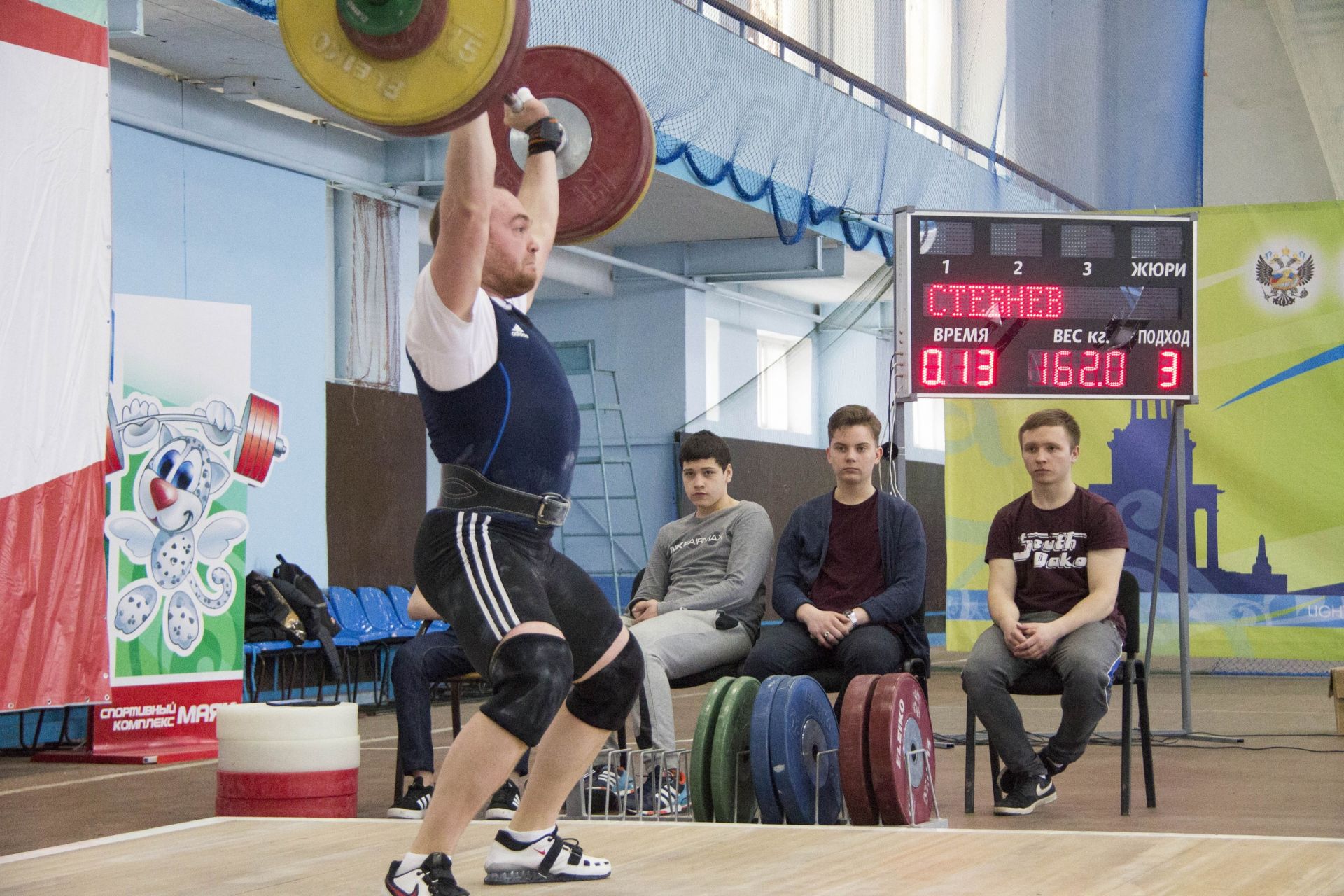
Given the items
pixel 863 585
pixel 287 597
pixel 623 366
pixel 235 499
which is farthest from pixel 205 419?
pixel 623 366

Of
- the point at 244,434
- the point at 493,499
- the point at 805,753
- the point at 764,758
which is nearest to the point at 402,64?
the point at 493,499

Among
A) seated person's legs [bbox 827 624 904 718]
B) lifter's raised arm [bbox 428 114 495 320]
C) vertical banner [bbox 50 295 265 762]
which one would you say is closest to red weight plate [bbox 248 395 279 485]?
vertical banner [bbox 50 295 265 762]

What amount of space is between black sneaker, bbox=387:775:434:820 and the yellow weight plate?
2006 millimetres

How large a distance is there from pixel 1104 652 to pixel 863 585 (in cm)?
62

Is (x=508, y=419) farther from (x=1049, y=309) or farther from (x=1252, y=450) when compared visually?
(x=1252, y=450)

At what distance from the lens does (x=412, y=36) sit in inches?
87.1

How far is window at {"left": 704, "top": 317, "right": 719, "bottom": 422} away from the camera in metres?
11.7

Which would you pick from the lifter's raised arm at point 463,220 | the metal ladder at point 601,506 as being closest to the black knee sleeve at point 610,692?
the lifter's raised arm at point 463,220

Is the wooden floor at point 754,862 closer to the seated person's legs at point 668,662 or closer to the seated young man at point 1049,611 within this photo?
the seated person's legs at point 668,662

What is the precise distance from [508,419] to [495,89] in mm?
500

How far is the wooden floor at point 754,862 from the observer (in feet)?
7.87

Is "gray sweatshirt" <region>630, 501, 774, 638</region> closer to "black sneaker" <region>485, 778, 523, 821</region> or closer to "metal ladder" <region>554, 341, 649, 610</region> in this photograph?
"black sneaker" <region>485, 778, 523, 821</region>

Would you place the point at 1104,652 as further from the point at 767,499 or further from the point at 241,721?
the point at 767,499

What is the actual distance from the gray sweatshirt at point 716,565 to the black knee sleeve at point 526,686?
5.76 ft
